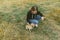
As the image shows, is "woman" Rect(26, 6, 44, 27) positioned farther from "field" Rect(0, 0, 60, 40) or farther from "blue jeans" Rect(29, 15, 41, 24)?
"field" Rect(0, 0, 60, 40)

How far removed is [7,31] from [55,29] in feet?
3.72

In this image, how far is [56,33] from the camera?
4.74 meters

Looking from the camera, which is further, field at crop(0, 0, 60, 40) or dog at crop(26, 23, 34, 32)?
dog at crop(26, 23, 34, 32)

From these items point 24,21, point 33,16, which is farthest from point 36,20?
point 24,21

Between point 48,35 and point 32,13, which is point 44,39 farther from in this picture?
point 32,13

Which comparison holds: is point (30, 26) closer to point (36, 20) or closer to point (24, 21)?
point (36, 20)

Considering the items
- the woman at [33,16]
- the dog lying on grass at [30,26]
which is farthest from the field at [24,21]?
the woman at [33,16]

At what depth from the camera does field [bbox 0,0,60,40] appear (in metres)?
4.64

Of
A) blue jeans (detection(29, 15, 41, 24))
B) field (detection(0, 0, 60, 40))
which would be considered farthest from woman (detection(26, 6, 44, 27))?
field (detection(0, 0, 60, 40))

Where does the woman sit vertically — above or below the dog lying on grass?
above

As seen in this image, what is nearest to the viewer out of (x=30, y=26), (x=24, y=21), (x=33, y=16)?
(x=30, y=26)

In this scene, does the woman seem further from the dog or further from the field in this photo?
the field

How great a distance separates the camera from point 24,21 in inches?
206

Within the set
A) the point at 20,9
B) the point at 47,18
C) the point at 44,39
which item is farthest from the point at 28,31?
the point at 20,9
